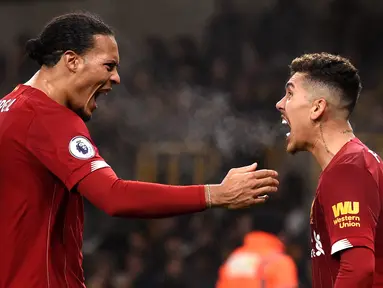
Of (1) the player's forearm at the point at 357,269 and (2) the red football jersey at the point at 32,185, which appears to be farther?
(2) the red football jersey at the point at 32,185

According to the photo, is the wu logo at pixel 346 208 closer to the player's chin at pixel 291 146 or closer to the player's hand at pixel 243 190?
the player's hand at pixel 243 190

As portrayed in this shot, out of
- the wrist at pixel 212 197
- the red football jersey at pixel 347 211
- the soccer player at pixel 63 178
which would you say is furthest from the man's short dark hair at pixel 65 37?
the red football jersey at pixel 347 211

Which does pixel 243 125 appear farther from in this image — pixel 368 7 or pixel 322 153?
pixel 322 153

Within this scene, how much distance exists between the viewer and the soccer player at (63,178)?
313 cm

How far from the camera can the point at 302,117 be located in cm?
347

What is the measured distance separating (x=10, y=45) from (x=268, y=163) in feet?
13.9

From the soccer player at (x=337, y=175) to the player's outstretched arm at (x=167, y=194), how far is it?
24 cm

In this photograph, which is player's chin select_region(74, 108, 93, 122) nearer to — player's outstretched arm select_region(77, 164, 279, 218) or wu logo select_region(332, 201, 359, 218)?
player's outstretched arm select_region(77, 164, 279, 218)

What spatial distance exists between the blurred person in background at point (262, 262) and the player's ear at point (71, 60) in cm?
468

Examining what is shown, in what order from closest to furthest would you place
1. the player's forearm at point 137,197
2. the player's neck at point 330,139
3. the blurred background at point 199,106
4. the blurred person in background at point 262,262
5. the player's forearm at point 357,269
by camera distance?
the player's forearm at point 357,269 < the player's forearm at point 137,197 < the player's neck at point 330,139 < the blurred person in background at point 262,262 < the blurred background at point 199,106

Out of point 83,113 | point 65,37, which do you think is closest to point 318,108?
point 83,113

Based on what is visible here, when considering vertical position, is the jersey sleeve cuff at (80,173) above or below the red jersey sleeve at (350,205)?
above

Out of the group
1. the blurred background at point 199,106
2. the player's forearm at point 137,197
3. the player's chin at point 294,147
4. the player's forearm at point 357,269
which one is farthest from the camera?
the blurred background at point 199,106

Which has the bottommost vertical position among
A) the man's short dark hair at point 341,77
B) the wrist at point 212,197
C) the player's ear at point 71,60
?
the wrist at point 212,197
